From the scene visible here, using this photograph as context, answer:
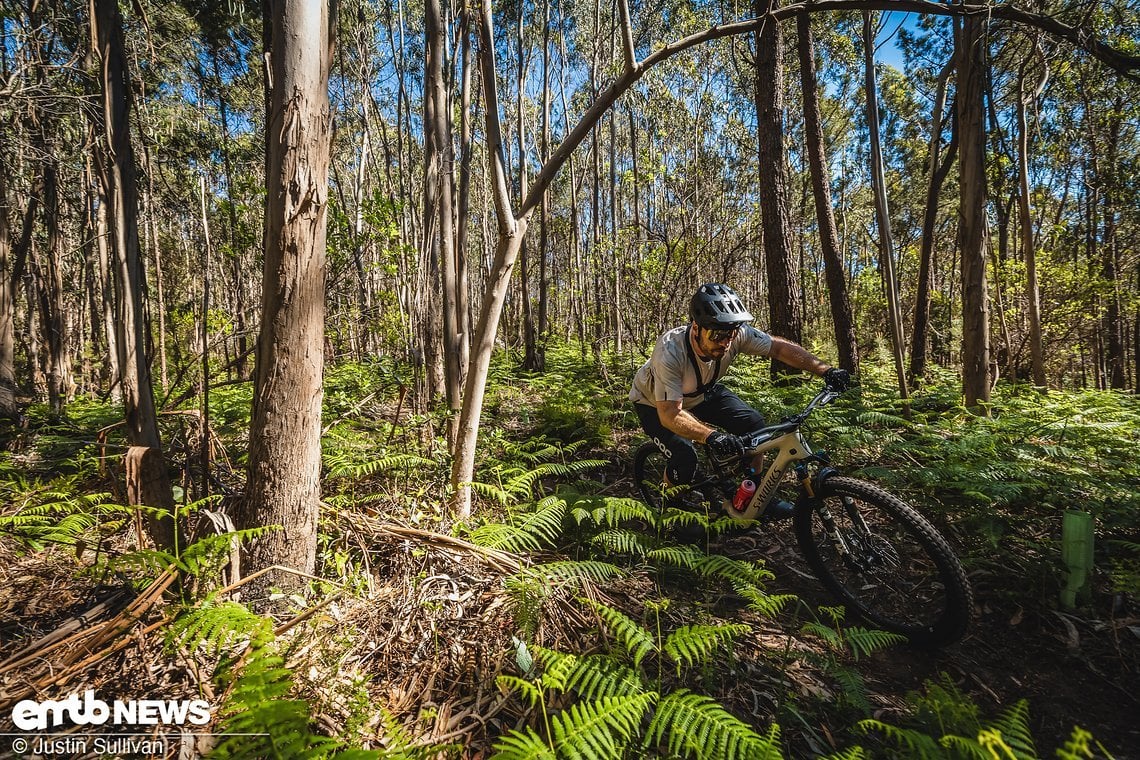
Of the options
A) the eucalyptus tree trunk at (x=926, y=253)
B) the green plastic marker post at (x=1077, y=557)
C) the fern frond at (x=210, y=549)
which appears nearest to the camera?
the fern frond at (x=210, y=549)

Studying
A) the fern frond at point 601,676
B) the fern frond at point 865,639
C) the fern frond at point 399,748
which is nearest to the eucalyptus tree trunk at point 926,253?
the fern frond at point 865,639

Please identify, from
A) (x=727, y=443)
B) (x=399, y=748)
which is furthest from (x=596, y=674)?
(x=727, y=443)

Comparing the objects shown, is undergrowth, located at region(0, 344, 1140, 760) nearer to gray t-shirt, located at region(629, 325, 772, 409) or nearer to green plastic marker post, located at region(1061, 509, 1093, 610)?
green plastic marker post, located at region(1061, 509, 1093, 610)

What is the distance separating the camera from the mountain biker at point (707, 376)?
3.26 metres

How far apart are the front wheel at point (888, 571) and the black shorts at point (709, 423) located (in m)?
0.89

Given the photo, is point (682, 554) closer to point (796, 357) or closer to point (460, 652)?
point (460, 652)

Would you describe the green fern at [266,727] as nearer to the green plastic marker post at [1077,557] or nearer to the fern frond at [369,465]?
the fern frond at [369,465]

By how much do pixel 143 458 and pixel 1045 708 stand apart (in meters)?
4.68

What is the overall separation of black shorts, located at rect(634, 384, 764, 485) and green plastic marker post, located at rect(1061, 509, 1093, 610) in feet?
6.04

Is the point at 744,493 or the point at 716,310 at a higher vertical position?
the point at 716,310

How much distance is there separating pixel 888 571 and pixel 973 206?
510 cm

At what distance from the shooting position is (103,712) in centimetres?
166

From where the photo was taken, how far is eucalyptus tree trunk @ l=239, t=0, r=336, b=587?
211cm

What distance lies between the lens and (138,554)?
197 cm
